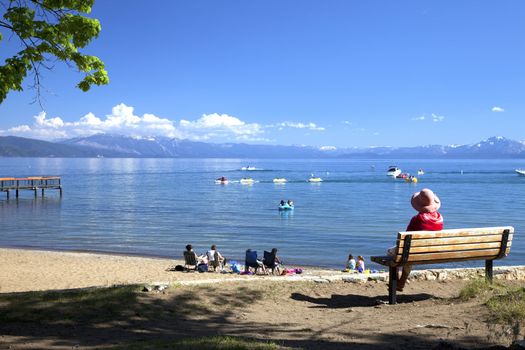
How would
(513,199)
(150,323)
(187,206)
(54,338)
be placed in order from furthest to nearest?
1. (513,199)
2. (187,206)
3. (150,323)
4. (54,338)

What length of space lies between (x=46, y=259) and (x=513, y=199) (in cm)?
5411

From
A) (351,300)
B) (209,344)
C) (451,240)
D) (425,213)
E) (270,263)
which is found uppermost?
(425,213)

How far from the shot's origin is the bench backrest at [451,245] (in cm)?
743

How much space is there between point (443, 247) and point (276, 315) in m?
2.65

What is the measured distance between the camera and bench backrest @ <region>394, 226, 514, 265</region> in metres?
7.43

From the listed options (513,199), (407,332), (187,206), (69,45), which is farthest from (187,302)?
(513,199)

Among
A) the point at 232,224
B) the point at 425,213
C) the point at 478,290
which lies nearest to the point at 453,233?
the point at 425,213

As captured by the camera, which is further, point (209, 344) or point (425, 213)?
point (425, 213)

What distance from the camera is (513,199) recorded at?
61.1 m

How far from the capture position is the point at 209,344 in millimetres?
5121

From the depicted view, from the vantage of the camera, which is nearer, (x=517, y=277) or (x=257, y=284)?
(x=257, y=284)

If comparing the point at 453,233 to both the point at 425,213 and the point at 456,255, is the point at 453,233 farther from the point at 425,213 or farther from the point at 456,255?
the point at 425,213

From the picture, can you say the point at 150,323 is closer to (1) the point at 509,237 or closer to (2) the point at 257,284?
(2) the point at 257,284

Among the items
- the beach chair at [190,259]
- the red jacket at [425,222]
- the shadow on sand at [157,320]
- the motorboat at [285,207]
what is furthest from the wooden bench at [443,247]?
the motorboat at [285,207]
